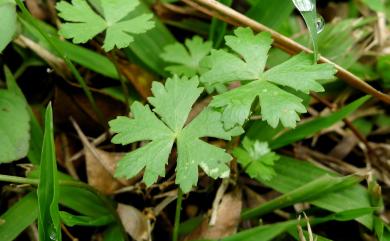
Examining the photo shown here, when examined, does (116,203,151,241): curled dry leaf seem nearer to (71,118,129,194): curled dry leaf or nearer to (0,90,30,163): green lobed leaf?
(71,118,129,194): curled dry leaf

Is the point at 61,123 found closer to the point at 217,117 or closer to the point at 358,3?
the point at 217,117

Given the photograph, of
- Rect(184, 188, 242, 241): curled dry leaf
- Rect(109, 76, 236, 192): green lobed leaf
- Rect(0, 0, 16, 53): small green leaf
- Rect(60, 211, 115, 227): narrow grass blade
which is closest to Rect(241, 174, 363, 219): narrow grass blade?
Rect(184, 188, 242, 241): curled dry leaf

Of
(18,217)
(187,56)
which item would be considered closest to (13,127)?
(18,217)

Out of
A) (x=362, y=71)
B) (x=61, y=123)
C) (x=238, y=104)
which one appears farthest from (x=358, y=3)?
(x=61, y=123)

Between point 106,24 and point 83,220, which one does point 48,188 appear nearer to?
point 83,220

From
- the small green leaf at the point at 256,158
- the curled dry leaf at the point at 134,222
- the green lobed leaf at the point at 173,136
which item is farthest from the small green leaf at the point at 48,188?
the small green leaf at the point at 256,158
